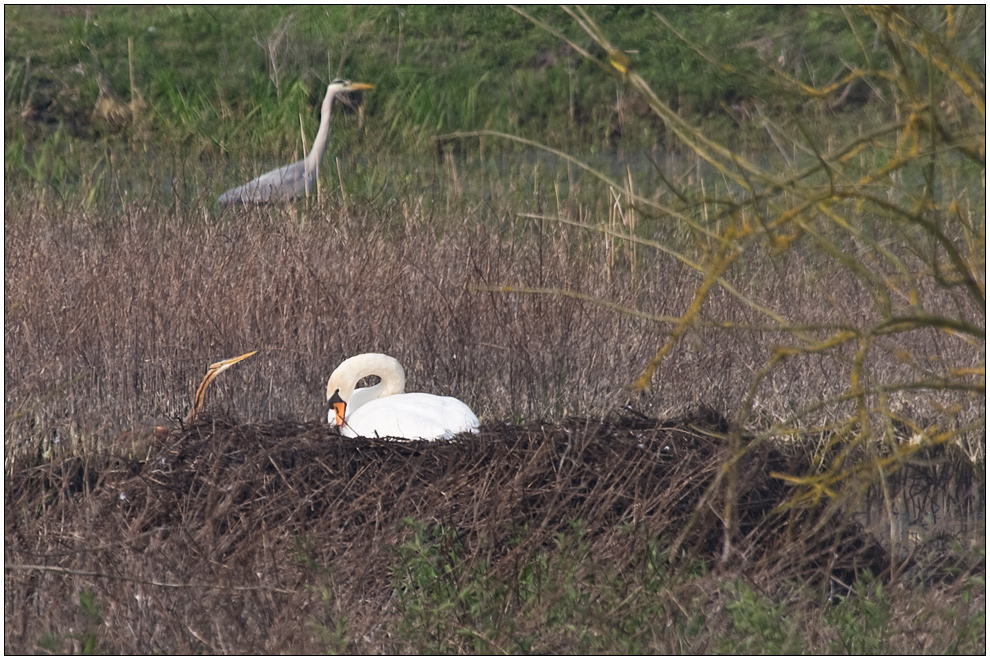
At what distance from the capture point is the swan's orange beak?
4167mm

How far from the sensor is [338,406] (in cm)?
434

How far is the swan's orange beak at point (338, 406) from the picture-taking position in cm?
417

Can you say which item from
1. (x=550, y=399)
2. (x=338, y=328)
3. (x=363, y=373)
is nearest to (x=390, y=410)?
(x=363, y=373)

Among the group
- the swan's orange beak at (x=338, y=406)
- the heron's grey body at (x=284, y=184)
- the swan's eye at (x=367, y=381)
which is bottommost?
the swan's eye at (x=367, y=381)

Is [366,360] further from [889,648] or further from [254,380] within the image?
[889,648]

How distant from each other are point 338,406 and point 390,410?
39 centimetres

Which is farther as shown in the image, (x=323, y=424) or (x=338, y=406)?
(x=338, y=406)

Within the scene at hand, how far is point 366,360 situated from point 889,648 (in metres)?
2.17

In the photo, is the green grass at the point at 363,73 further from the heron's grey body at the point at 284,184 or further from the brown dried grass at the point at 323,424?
the brown dried grass at the point at 323,424

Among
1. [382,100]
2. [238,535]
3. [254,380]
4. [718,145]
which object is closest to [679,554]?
[238,535]

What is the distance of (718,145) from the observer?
2.31m

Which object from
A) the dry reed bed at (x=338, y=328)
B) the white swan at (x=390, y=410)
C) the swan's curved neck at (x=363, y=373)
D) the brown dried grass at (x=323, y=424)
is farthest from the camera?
the dry reed bed at (x=338, y=328)

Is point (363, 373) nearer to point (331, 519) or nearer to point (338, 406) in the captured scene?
point (338, 406)

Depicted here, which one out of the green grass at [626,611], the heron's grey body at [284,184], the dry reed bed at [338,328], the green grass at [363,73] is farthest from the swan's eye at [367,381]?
the green grass at [363,73]
